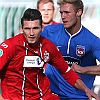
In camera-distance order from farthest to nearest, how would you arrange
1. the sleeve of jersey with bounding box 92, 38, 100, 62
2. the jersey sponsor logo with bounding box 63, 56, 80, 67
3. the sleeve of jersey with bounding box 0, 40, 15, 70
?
1. the jersey sponsor logo with bounding box 63, 56, 80, 67
2. the sleeve of jersey with bounding box 92, 38, 100, 62
3. the sleeve of jersey with bounding box 0, 40, 15, 70

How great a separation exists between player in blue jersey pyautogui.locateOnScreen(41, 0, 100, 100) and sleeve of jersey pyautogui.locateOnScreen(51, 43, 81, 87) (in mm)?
392

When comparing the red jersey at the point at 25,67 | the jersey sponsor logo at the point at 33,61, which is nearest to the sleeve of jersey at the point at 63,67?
the red jersey at the point at 25,67

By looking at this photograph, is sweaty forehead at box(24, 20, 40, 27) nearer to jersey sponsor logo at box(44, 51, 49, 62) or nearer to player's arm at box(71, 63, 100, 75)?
jersey sponsor logo at box(44, 51, 49, 62)

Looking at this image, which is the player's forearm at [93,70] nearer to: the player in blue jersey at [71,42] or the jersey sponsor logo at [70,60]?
the player in blue jersey at [71,42]

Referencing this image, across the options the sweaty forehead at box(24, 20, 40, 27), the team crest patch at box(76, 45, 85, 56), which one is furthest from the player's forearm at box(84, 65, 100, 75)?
the sweaty forehead at box(24, 20, 40, 27)

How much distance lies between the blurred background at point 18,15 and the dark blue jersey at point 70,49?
2.15 metres

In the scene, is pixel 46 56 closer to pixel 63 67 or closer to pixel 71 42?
pixel 63 67

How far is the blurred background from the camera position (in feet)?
23.3

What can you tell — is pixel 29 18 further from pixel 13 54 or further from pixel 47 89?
pixel 47 89

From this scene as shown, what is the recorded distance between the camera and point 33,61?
4.17 m

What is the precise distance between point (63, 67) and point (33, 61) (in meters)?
0.37

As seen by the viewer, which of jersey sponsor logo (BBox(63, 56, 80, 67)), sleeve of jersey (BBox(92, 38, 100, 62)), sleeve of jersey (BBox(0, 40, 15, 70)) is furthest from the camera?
jersey sponsor logo (BBox(63, 56, 80, 67))

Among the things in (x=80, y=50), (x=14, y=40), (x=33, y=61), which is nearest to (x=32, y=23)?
(x=14, y=40)

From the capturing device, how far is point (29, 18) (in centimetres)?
411
